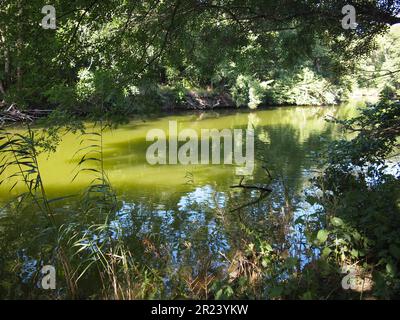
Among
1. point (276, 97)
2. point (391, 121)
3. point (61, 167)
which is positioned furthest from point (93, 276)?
point (276, 97)

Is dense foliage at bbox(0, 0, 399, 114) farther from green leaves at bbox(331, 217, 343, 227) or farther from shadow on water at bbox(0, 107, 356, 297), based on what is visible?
green leaves at bbox(331, 217, 343, 227)

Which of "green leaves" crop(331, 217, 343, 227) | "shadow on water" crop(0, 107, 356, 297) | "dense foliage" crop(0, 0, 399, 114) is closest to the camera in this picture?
"green leaves" crop(331, 217, 343, 227)

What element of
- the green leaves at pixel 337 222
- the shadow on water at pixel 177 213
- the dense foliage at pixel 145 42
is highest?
the dense foliage at pixel 145 42

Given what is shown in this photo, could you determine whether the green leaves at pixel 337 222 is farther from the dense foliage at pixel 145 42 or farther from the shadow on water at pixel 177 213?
the dense foliage at pixel 145 42

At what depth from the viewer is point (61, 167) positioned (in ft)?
34.5

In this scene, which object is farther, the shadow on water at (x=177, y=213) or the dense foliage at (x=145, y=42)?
the shadow on water at (x=177, y=213)

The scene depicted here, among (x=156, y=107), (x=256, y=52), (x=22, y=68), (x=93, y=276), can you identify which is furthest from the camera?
(x=256, y=52)

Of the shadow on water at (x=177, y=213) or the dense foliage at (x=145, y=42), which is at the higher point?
the dense foliage at (x=145, y=42)

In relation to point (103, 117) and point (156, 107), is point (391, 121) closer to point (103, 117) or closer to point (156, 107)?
point (156, 107)

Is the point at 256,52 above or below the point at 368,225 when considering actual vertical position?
above

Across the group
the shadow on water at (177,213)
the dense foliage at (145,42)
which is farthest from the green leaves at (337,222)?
the dense foliage at (145,42)

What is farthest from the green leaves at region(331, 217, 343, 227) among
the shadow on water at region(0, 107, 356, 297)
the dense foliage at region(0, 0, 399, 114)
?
the dense foliage at region(0, 0, 399, 114)

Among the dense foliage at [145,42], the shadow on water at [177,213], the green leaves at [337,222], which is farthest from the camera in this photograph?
the shadow on water at [177,213]

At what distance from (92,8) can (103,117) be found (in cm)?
95
